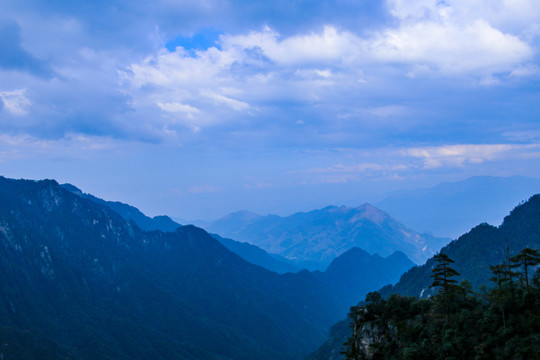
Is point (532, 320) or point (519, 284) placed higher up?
point (519, 284)

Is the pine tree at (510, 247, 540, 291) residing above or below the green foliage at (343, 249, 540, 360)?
above

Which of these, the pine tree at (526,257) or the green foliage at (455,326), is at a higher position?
the pine tree at (526,257)

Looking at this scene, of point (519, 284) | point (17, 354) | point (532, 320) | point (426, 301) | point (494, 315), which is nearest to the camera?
point (532, 320)

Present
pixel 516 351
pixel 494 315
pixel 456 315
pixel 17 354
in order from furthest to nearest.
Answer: pixel 17 354
pixel 456 315
pixel 494 315
pixel 516 351

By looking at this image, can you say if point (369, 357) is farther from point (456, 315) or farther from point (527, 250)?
point (527, 250)

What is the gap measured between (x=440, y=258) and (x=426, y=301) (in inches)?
453

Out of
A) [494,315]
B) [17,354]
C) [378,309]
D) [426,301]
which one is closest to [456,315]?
[494,315]

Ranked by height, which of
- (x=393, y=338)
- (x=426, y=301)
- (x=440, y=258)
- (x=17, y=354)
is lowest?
(x=17, y=354)

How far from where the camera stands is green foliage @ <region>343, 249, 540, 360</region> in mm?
70062

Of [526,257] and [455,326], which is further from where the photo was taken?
[526,257]

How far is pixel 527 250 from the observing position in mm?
79875

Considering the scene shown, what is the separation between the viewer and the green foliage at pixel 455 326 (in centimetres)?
7006

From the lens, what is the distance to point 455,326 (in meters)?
77.5

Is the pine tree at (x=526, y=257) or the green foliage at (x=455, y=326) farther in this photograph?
the pine tree at (x=526, y=257)
